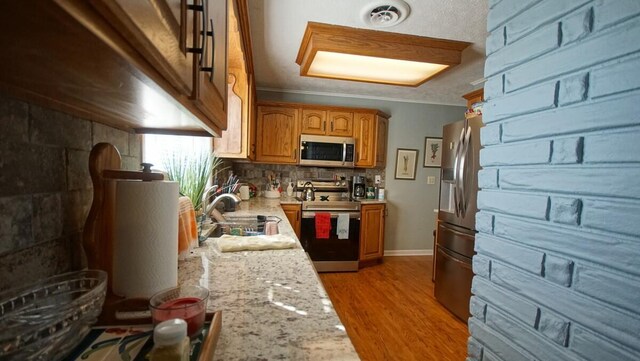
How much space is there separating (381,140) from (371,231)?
51.9 inches

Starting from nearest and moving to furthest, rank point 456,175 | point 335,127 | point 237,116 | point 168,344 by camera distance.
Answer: point 168,344 → point 456,175 → point 237,116 → point 335,127

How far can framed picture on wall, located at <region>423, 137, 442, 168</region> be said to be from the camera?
421cm

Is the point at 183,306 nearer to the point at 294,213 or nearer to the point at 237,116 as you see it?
the point at 237,116

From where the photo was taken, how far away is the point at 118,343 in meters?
0.52

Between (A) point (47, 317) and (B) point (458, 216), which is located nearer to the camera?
(A) point (47, 317)

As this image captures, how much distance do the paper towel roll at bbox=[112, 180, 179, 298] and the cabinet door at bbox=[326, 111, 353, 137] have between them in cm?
316

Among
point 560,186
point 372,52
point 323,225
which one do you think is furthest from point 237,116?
point 560,186

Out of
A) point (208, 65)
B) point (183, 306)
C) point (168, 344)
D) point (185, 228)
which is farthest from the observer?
point (185, 228)

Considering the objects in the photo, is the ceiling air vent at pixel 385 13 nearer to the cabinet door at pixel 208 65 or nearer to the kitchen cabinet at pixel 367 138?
the cabinet door at pixel 208 65

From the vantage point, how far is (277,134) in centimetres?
361

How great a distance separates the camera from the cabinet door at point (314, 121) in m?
3.66

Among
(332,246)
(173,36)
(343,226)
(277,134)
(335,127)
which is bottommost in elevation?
(332,246)

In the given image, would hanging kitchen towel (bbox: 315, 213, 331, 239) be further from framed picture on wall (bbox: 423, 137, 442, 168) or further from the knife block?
the knife block

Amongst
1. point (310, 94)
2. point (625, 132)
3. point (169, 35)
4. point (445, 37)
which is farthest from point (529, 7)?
point (310, 94)
